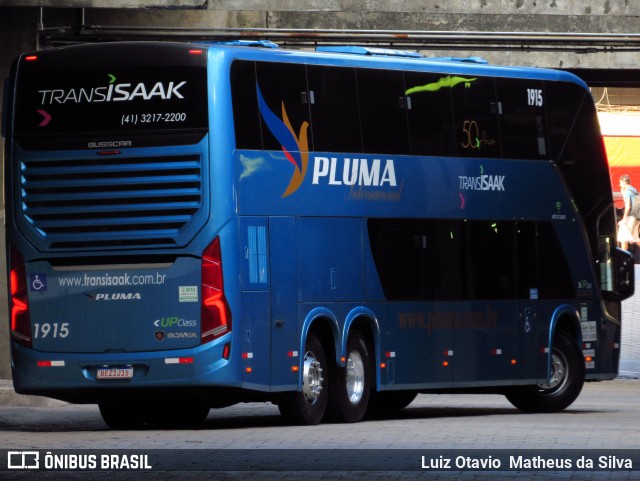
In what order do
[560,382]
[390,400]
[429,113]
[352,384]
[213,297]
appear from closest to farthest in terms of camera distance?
[213,297] → [352,384] → [429,113] → [560,382] → [390,400]

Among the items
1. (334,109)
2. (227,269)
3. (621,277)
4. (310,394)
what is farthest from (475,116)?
(227,269)

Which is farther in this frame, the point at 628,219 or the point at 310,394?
the point at 628,219

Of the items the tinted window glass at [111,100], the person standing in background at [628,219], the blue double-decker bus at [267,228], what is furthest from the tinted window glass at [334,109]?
the person standing in background at [628,219]

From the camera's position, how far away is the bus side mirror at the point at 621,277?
24.3 metres

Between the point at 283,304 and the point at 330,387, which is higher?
the point at 283,304

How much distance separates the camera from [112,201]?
741 inches

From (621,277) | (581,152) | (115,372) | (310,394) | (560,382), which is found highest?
(581,152)

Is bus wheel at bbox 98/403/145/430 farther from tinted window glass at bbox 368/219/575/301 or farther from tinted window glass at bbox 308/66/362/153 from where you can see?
tinted window glass at bbox 308/66/362/153

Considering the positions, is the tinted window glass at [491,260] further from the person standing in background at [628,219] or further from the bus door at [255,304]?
→ the person standing in background at [628,219]

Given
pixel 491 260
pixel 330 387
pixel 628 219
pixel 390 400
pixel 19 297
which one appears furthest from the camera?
pixel 628 219

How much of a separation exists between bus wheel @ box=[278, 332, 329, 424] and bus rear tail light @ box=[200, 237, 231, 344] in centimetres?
137

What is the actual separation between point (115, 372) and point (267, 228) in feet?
6.56

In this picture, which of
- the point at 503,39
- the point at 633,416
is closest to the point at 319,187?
the point at 633,416

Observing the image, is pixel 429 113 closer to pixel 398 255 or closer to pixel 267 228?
pixel 398 255
